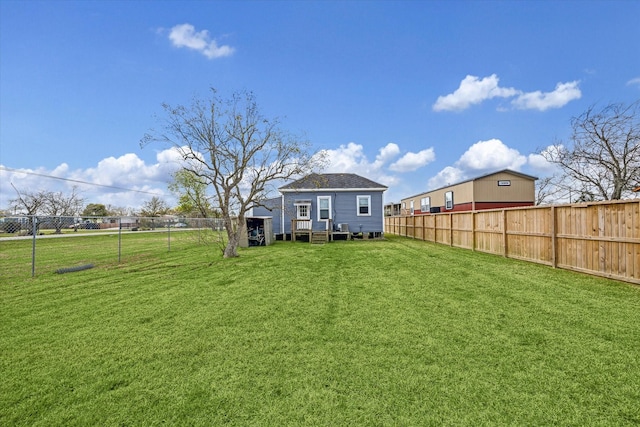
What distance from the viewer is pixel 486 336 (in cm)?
315

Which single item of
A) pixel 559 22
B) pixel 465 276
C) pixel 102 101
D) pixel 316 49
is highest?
pixel 316 49

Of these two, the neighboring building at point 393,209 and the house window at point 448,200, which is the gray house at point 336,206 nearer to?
the house window at point 448,200

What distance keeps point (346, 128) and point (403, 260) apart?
10.2 m

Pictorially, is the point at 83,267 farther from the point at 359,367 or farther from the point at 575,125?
the point at 575,125

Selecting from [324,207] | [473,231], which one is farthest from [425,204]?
[473,231]

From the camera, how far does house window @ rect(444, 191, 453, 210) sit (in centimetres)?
2184

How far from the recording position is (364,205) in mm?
17062

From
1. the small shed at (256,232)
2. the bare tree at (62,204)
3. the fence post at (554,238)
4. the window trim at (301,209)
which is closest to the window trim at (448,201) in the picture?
the window trim at (301,209)

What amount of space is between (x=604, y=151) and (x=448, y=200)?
29.6ft

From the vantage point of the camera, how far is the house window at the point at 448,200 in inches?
860

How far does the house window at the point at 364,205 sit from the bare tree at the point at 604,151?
39.7ft

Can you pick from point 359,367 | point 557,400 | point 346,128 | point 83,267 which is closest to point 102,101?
point 83,267

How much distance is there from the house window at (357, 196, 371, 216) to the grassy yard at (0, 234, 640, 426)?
1146cm

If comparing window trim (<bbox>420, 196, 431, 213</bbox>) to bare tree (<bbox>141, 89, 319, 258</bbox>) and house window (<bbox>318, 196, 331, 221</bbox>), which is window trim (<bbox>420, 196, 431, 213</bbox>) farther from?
bare tree (<bbox>141, 89, 319, 258</bbox>)
